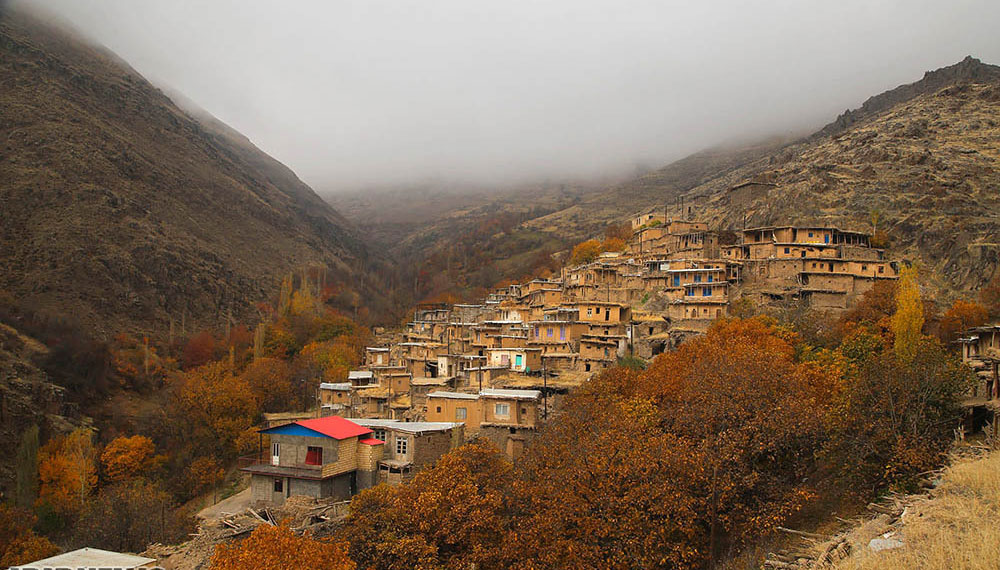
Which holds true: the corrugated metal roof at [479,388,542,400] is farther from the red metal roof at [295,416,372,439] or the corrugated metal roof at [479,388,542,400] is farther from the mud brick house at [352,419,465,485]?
the red metal roof at [295,416,372,439]

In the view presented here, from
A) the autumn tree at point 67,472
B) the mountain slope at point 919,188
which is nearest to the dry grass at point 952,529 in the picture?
the mountain slope at point 919,188

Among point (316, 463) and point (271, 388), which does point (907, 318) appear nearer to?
point (316, 463)

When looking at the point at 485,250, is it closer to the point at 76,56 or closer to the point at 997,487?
the point at 76,56

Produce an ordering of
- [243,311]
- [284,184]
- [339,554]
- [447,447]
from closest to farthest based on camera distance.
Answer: [339,554], [447,447], [243,311], [284,184]

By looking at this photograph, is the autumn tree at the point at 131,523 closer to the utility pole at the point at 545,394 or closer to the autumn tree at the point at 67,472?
the autumn tree at the point at 67,472

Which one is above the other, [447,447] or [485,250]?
[485,250]

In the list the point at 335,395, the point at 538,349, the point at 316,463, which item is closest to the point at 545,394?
the point at 538,349

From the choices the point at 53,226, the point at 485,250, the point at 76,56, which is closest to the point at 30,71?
the point at 76,56
